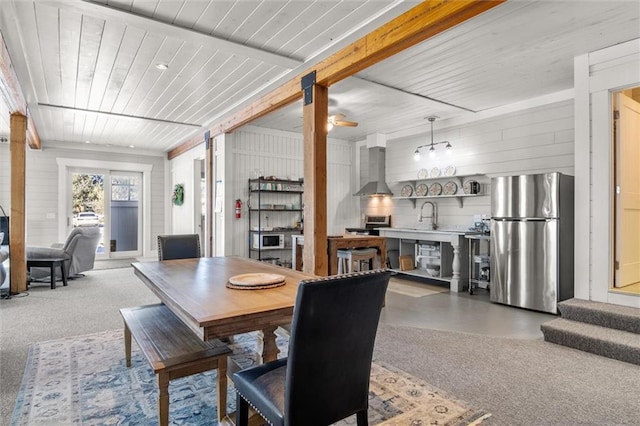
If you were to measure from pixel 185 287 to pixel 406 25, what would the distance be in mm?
2512

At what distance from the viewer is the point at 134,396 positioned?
231 centimetres

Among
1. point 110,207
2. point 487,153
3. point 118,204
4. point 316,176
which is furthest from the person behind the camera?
point 118,204

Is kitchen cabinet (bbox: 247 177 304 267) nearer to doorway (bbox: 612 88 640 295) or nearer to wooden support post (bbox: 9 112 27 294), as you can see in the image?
wooden support post (bbox: 9 112 27 294)

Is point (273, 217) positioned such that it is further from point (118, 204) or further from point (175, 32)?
point (118, 204)

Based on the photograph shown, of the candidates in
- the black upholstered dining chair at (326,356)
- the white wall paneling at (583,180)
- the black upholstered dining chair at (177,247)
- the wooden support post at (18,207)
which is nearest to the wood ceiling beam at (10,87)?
the wooden support post at (18,207)

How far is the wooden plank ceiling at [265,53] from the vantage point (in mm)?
2896

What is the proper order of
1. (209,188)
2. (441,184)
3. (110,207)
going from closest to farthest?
(441,184)
(209,188)
(110,207)

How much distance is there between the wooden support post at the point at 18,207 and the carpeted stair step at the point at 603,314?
22.6 ft

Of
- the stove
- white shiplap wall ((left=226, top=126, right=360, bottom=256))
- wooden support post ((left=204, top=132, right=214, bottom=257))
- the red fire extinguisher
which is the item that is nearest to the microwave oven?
white shiplap wall ((left=226, top=126, right=360, bottom=256))

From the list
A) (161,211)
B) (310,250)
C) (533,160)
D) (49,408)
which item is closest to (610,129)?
(533,160)

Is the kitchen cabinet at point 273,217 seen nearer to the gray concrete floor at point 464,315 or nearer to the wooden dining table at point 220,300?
the gray concrete floor at point 464,315

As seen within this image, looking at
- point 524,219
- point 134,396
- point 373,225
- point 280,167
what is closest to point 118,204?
point 280,167

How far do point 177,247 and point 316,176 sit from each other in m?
1.64

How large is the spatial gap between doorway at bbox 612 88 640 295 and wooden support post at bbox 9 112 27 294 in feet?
24.2
